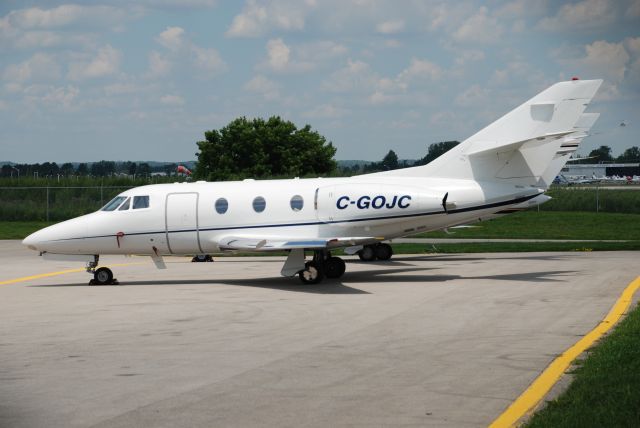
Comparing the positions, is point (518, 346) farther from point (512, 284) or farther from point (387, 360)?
point (512, 284)

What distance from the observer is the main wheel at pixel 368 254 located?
31312 mm

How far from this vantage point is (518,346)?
45.1 feet

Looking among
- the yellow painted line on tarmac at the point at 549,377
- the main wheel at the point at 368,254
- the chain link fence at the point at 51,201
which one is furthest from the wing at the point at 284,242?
the chain link fence at the point at 51,201

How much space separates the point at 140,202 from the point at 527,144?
988 centimetres

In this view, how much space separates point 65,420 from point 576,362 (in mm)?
6161

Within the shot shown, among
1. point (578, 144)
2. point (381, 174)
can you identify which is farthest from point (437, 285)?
point (578, 144)

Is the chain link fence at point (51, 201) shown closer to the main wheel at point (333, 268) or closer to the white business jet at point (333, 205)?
the white business jet at point (333, 205)

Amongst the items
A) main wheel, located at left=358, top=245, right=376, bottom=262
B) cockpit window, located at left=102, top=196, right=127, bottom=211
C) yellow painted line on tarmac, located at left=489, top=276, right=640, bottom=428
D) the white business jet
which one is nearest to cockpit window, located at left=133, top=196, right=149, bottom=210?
the white business jet

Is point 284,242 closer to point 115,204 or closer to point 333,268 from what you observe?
point 333,268

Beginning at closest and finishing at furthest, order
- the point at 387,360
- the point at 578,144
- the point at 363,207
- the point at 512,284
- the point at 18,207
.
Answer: the point at 387,360 → the point at 512,284 → the point at 363,207 → the point at 578,144 → the point at 18,207

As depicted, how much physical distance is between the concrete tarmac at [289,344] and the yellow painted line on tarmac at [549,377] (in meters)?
0.16

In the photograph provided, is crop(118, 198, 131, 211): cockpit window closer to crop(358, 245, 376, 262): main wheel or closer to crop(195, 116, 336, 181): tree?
crop(358, 245, 376, 262): main wheel

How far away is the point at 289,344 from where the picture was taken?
14.4 meters

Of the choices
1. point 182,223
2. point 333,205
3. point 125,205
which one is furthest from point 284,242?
point 125,205
